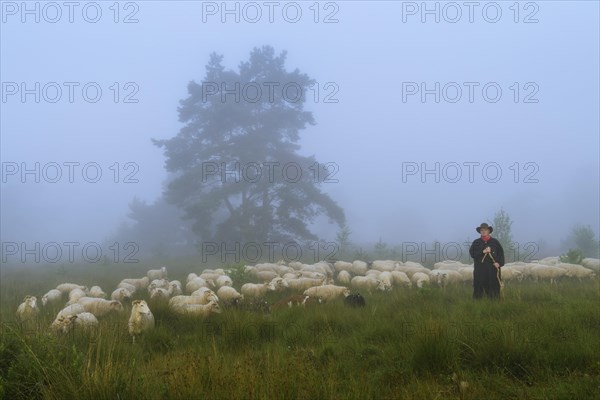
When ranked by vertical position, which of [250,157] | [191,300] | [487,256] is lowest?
[191,300]

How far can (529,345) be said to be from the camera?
4797 millimetres

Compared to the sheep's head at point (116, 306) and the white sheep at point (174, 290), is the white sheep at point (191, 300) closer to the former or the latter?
the sheep's head at point (116, 306)

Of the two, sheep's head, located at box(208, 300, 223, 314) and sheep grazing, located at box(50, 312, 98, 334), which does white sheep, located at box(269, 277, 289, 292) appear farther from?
sheep grazing, located at box(50, 312, 98, 334)

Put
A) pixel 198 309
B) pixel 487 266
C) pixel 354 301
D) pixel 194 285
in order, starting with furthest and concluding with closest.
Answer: pixel 194 285 → pixel 487 266 → pixel 354 301 → pixel 198 309

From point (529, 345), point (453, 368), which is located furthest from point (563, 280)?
point (453, 368)

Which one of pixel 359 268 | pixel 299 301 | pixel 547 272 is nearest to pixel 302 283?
pixel 299 301

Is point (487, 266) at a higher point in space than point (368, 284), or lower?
higher

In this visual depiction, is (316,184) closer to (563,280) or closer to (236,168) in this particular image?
(236,168)

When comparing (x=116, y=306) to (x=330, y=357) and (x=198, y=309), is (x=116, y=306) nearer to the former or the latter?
(x=198, y=309)

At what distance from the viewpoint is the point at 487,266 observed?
9227mm

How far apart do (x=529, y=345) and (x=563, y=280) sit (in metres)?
9.15

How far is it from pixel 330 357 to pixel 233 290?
5890 mm

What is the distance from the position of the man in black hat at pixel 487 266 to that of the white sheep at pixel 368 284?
2865mm

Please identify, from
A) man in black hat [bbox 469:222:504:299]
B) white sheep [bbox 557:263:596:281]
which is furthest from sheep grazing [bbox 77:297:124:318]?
white sheep [bbox 557:263:596:281]
